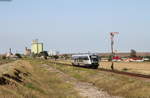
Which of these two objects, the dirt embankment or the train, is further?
the train

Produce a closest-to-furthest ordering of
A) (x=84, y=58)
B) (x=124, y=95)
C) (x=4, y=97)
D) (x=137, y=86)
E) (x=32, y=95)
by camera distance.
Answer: (x=4, y=97), (x=32, y=95), (x=124, y=95), (x=137, y=86), (x=84, y=58)

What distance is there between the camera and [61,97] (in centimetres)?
2255

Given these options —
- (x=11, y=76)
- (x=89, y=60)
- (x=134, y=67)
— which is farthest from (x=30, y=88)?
(x=134, y=67)

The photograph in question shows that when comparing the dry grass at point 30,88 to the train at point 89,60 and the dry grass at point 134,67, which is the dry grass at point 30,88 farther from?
the train at point 89,60

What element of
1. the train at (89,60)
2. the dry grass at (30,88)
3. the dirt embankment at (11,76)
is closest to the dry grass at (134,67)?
the train at (89,60)

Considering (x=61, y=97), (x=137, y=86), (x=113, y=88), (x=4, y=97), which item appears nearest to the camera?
(x=4, y=97)

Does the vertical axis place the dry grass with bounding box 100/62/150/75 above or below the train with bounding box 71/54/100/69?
below

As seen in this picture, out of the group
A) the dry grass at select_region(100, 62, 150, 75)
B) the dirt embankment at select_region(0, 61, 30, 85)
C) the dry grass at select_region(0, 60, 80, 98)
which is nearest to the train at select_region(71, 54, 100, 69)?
the dry grass at select_region(100, 62, 150, 75)

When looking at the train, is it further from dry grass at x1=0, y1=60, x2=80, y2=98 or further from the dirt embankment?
dry grass at x1=0, y1=60, x2=80, y2=98

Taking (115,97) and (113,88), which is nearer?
(115,97)

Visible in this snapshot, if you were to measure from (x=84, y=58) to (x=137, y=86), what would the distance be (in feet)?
137

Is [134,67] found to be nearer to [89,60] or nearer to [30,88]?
[89,60]

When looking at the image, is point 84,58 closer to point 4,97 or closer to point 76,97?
point 76,97

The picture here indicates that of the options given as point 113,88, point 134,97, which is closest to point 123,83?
point 113,88
